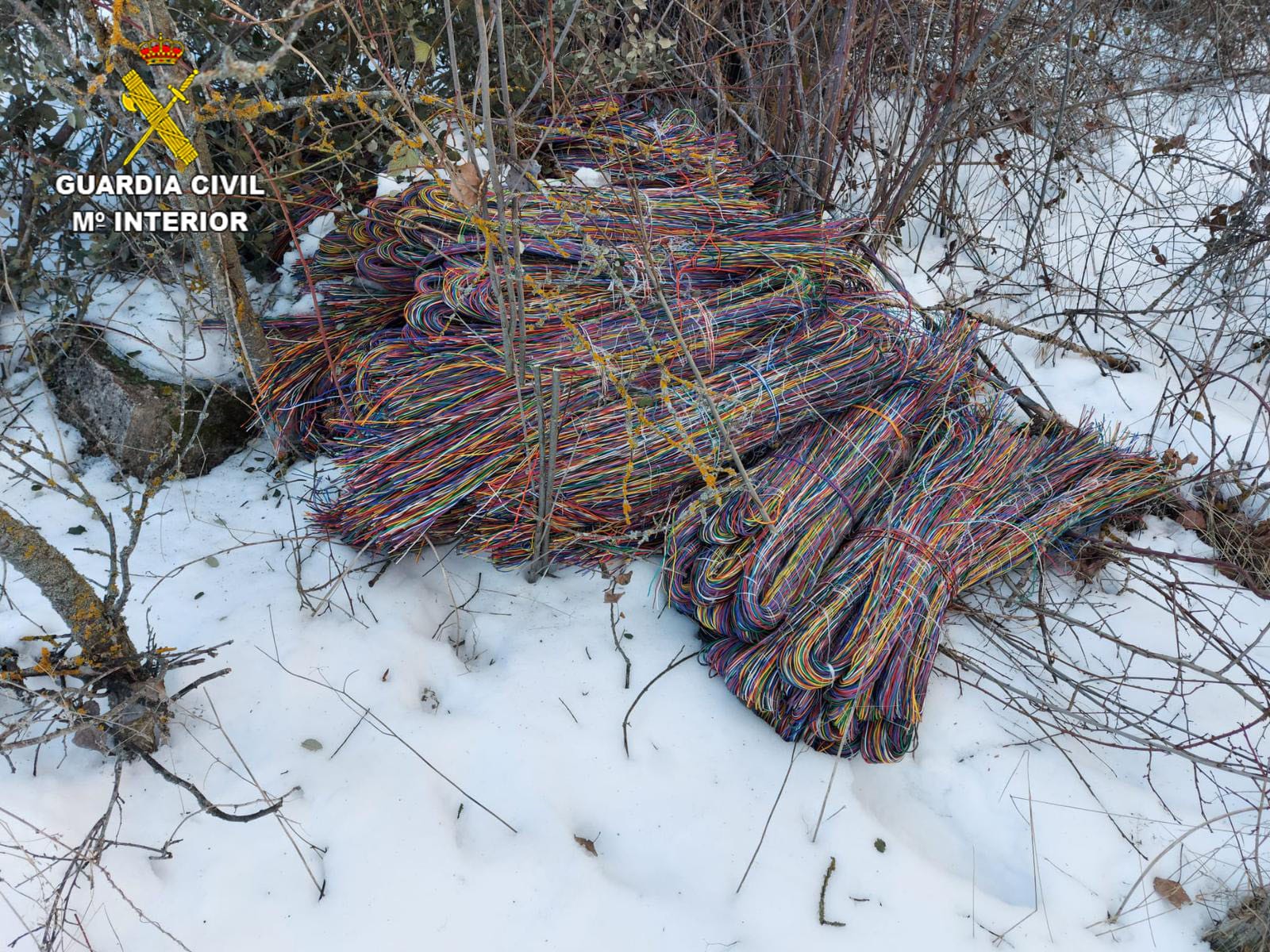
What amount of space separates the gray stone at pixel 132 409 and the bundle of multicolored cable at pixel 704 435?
18cm

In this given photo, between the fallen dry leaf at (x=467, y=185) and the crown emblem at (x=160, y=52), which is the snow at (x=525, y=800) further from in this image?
the crown emblem at (x=160, y=52)

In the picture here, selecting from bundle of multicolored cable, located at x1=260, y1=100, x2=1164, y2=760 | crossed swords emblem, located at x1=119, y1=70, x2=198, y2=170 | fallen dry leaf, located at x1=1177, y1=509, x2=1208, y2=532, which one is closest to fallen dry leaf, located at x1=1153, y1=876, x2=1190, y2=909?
bundle of multicolored cable, located at x1=260, y1=100, x2=1164, y2=760

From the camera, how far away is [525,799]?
5.46 ft

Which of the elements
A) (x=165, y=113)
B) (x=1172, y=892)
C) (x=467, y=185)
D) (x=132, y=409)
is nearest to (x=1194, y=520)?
(x=1172, y=892)

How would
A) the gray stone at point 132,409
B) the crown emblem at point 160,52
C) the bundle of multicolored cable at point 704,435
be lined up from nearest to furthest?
the crown emblem at point 160,52
the bundle of multicolored cable at point 704,435
the gray stone at point 132,409

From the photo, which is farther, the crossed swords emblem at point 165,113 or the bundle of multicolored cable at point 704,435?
the bundle of multicolored cable at point 704,435

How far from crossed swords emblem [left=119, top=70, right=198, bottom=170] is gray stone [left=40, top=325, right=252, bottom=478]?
1.96 feet

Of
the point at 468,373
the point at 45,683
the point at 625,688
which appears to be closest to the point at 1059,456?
the point at 625,688

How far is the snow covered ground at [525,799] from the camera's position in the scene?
1500 millimetres

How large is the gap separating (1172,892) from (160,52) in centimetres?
256

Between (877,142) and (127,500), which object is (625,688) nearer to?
(127,500)

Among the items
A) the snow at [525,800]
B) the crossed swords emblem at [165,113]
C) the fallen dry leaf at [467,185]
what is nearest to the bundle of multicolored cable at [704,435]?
the snow at [525,800]

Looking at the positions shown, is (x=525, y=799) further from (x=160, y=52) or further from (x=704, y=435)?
(x=160, y=52)

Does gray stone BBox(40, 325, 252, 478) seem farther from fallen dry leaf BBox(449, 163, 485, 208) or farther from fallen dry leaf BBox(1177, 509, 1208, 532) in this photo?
fallen dry leaf BBox(1177, 509, 1208, 532)
